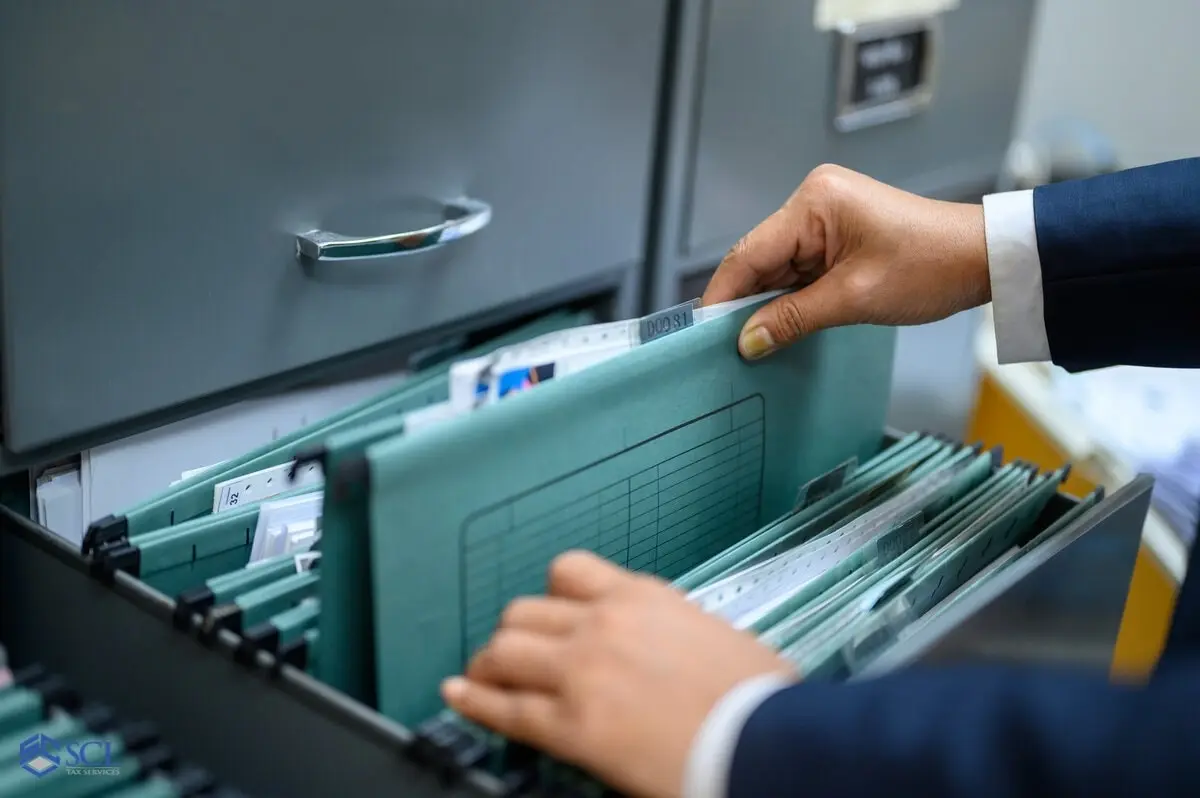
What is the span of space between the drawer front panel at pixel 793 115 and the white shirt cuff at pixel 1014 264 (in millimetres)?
223

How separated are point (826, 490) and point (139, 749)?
370mm

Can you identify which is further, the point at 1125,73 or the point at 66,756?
the point at 1125,73

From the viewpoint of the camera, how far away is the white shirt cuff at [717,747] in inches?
17.0

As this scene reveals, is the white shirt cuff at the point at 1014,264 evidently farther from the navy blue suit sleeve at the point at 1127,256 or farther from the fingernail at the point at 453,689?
the fingernail at the point at 453,689

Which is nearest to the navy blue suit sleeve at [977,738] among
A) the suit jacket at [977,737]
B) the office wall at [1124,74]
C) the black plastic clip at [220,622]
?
the suit jacket at [977,737]

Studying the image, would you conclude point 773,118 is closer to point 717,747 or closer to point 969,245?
point 969,245

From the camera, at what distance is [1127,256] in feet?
2.28

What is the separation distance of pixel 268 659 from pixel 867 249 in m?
0.39


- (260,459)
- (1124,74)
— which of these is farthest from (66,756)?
(1124,74)

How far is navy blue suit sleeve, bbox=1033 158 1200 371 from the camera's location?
69 centimetres

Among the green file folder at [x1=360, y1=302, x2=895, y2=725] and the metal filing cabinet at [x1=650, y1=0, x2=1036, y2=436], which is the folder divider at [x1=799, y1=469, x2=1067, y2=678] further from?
the metal filing cabinet at [x1=650, y1=0, x2=1036, y2=436]

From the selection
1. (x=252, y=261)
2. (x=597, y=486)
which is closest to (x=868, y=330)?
→ (x=597, y=486)

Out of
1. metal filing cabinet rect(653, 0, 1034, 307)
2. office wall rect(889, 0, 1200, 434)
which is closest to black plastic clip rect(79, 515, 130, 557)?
metal filing cabinet rect(653, 0, 1034, 307)

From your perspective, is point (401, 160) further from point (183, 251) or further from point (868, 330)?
point (868, 330)
